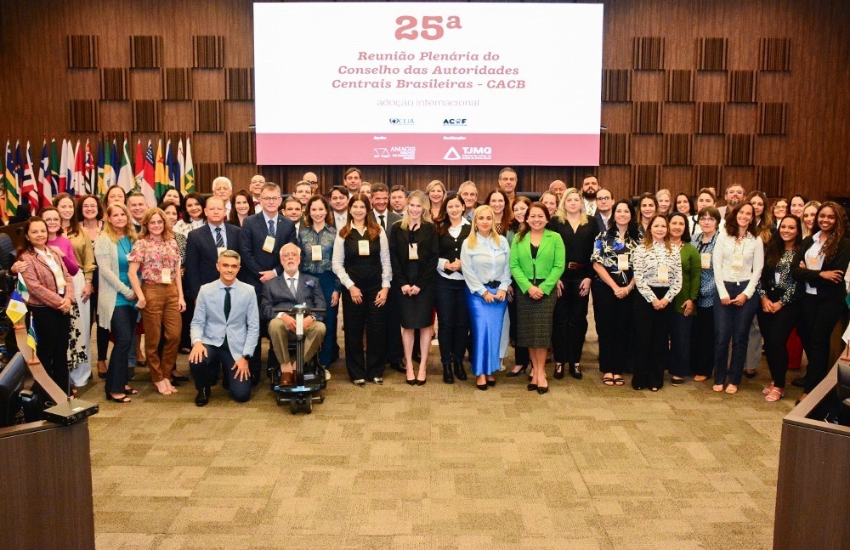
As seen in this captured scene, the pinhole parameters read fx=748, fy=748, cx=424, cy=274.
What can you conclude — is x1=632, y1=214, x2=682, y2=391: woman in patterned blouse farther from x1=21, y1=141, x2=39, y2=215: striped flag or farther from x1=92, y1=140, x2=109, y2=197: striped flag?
x1=92, y1=140, x2=109, y2=197: striped flag

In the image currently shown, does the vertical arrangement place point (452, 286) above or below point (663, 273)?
below

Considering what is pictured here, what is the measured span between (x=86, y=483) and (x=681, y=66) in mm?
11287

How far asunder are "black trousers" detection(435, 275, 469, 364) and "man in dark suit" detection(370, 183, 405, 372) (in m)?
0.39

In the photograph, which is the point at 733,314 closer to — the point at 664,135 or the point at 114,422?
the point at 114,422

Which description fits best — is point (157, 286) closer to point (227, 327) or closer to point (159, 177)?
point (227, 327)

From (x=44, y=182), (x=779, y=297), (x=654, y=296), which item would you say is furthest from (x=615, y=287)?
(x=44, y=182)

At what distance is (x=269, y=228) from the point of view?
606 cm

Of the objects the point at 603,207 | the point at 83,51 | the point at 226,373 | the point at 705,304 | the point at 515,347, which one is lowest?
the point at 226,373

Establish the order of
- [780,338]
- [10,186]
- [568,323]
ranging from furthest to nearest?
[10,186]
[568,323]
[780,338]

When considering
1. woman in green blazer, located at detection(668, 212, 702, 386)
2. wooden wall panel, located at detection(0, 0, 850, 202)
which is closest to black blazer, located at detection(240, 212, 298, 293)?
woman in green blazer, located at detection(668, 212, 702, 386)

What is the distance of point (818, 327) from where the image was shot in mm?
5582

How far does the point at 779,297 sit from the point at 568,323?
64.2 inches

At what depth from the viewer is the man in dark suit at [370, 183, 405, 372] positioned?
6.29m

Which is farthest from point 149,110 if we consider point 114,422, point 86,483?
point 86,483
